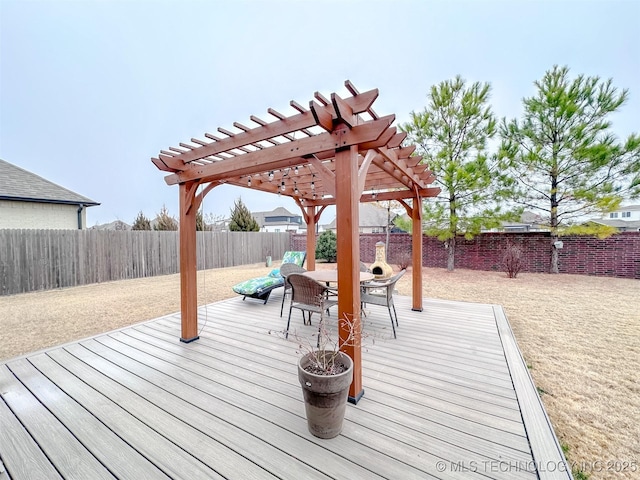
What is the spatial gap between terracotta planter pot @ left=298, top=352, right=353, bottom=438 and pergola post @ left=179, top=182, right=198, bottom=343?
7.05 ft

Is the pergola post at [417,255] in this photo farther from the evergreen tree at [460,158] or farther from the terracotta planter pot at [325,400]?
the evergreen tree at [460,158]

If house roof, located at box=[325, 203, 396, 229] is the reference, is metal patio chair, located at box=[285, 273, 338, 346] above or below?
below

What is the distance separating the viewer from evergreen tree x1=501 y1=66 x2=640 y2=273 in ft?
24.8

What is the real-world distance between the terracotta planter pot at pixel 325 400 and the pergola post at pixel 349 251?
39cm

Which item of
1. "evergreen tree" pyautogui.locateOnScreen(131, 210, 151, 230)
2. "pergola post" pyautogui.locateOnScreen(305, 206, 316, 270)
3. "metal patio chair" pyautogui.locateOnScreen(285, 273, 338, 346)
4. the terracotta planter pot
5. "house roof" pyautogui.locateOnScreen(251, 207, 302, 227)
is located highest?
"house roof" pyautogui.locateOnScreen(251, 207, 302, 227)

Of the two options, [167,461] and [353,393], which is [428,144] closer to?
[353,393]

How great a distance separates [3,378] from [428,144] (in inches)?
444

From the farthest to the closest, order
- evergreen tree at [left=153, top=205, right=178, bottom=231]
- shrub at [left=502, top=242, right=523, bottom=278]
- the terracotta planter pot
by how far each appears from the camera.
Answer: evergreen tree at [left=153, top=205, right=178, bottom=231]
shrub at [left=502, top=242, right=523, bottom=278]
the terracotta planter pot

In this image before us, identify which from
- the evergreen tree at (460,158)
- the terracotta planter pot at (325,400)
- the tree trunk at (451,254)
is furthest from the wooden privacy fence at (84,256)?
the tree trunk at (451,254)

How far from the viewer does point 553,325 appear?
4.23 meters

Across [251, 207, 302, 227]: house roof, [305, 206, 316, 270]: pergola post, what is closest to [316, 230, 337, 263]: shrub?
[305, 206, 316, 270]: pergola post

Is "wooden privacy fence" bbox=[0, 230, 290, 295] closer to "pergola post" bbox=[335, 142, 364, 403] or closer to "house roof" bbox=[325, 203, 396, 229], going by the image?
"pergola post" bbox=[335, 142, 364, 403]

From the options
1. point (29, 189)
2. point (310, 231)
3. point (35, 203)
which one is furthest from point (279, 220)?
point (310, 231)

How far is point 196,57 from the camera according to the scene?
1053 cm
